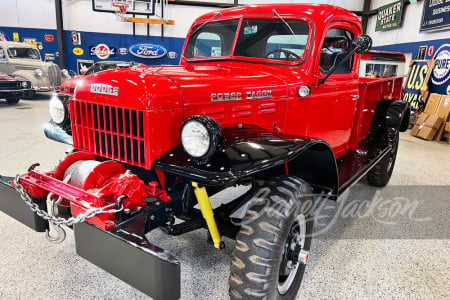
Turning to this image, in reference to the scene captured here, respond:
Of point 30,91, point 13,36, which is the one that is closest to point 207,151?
point 30,91

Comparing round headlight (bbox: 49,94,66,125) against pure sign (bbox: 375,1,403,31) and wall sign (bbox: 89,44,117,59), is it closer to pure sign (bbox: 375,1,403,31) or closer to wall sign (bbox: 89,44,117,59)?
pure sign (bbox: 375,1,403,31)

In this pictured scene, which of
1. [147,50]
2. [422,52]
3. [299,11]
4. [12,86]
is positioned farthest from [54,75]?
[422,52]

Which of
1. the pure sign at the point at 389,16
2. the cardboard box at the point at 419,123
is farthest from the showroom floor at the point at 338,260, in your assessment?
the pure sign at the point at 389,16

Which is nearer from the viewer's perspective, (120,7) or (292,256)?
(292,256)

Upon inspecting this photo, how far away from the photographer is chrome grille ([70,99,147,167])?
1.67 metres

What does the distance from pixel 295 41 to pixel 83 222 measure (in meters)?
1.99

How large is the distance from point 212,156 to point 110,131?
65cm

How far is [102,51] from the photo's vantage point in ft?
43.4

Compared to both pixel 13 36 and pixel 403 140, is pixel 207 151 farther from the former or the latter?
pixel 13 36

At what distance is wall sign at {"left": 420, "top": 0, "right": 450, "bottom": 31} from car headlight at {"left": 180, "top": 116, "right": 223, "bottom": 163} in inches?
360

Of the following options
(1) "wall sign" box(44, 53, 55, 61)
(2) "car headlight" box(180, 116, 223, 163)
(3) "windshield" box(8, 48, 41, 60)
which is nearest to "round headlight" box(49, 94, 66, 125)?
(2) "car headlight" box(180, 116, 223, 163)

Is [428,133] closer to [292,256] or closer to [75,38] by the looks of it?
[292,256]

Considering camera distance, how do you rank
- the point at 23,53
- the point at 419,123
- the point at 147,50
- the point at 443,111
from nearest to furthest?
1. the point at 443,111
2. the point at 419,123
3. the point at 23,53
4. the point at 147,50

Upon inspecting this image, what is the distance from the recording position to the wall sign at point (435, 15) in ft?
26.9
